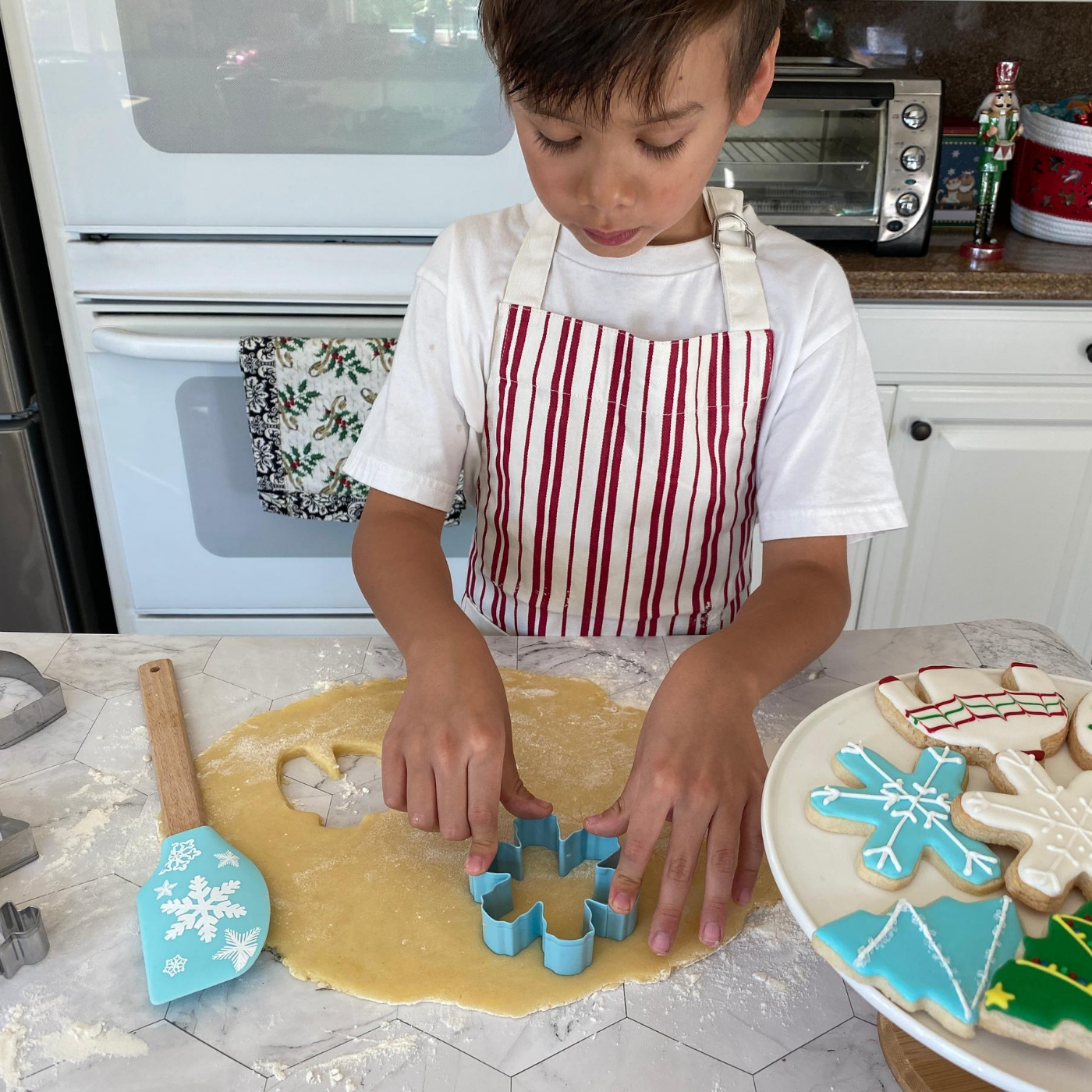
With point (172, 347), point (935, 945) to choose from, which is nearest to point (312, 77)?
point (172, 347)

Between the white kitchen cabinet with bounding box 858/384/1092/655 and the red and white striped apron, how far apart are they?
77cm

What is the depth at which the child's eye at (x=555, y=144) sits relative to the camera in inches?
26.0

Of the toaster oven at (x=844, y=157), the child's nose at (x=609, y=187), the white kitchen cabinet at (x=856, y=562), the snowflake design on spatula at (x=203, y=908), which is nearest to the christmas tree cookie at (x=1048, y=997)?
the snowflake design on spatula at (x=203, y=908)

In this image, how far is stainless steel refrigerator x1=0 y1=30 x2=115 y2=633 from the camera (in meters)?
1.54

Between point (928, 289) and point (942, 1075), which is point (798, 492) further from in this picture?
point (928, 289)

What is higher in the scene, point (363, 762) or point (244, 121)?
point (244, 121)

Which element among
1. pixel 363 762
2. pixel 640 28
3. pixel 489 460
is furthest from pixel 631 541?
pixel 640 28

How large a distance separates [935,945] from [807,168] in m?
1.46

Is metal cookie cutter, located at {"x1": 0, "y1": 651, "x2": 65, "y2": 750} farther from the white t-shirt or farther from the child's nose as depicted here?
the child's nose

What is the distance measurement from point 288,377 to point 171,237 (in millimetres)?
262

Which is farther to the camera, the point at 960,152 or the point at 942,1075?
the point at 960,152

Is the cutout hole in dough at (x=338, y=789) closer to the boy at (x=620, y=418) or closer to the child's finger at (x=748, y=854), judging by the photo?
the boy at (x=620, y=418)

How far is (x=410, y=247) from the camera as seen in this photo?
1419mm

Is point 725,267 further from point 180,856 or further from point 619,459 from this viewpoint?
point 180,856
